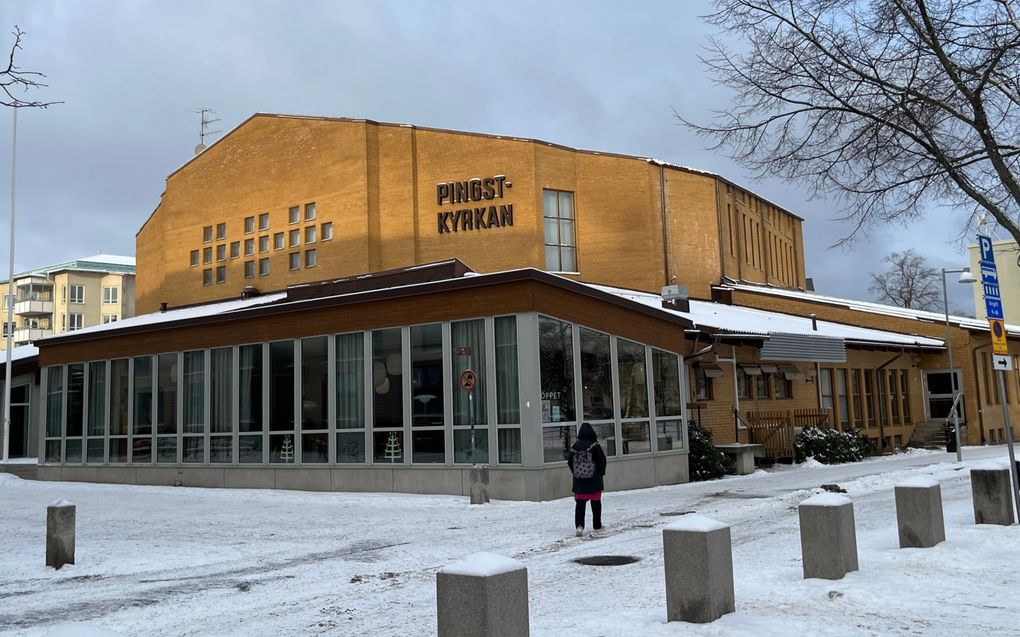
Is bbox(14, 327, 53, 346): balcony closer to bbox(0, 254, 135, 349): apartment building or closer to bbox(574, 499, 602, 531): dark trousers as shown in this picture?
bbox(0, 254, 135, 349): apartment building

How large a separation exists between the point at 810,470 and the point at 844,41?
15916 millimetres

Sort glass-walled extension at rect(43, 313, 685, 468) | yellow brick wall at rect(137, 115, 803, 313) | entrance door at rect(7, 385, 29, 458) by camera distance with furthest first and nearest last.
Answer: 1. entrance door at rect(7, 385, 29, 458)
2. yellow brick wall at rect(137, 115, 803, 313)
3. glass-walled extension at rect(43, 313, 685, 468)

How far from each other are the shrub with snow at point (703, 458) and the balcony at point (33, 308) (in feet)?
297

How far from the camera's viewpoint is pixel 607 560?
37.0 ft

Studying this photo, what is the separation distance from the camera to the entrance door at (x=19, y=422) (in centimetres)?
4172

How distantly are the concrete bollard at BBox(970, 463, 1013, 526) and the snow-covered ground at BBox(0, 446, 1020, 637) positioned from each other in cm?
32

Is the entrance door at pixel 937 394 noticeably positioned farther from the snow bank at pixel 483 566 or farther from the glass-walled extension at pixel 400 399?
the snow bank at pixel 483 566

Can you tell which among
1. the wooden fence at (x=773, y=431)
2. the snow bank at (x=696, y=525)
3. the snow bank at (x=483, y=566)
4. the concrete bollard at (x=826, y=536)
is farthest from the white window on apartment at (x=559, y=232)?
the snow bank at (x=483, y=566)

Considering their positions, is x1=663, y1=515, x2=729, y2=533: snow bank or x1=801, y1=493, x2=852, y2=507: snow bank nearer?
x1=663, y1=515, x2=729, y2=533: snow bank

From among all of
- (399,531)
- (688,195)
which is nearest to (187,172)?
(688,195)

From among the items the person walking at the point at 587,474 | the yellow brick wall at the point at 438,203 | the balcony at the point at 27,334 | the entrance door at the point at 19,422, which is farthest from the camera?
the balcony at the point at 27,334

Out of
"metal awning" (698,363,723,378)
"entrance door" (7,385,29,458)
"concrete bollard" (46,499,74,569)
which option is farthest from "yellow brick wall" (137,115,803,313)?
"concrete bollard" (46,499,74,569)

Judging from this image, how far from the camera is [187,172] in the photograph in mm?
44750

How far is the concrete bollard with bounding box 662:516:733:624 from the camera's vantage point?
7359 millimetres
